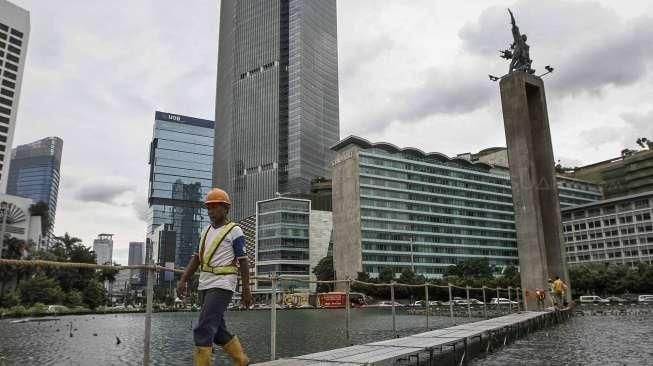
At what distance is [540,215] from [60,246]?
278 feet

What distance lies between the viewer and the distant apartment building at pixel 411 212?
112 m

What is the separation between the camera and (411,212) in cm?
11756

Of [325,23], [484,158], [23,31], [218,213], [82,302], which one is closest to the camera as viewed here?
[218,213]

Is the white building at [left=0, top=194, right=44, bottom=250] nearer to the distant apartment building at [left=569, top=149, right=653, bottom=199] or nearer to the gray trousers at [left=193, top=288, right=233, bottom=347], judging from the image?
the gray trousers at [left=193, top=288, right=233, bottom=347]

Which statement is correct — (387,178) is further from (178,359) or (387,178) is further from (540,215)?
(178,359)

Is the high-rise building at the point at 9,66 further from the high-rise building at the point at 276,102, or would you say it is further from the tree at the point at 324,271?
the tree at the point at 324,271

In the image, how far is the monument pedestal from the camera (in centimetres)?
3438

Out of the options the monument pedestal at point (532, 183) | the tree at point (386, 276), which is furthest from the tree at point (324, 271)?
the monument pedestal at point (532, 183)

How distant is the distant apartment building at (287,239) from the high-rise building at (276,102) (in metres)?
35.0

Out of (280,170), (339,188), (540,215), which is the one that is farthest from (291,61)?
(540,215)

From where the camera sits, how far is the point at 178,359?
1136 centimetres

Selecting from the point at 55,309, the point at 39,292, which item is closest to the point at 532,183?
the point at 55,309

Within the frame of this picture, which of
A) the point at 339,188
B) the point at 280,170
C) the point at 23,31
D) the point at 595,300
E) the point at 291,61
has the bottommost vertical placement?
the point at 595,300

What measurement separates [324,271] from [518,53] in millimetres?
90881
